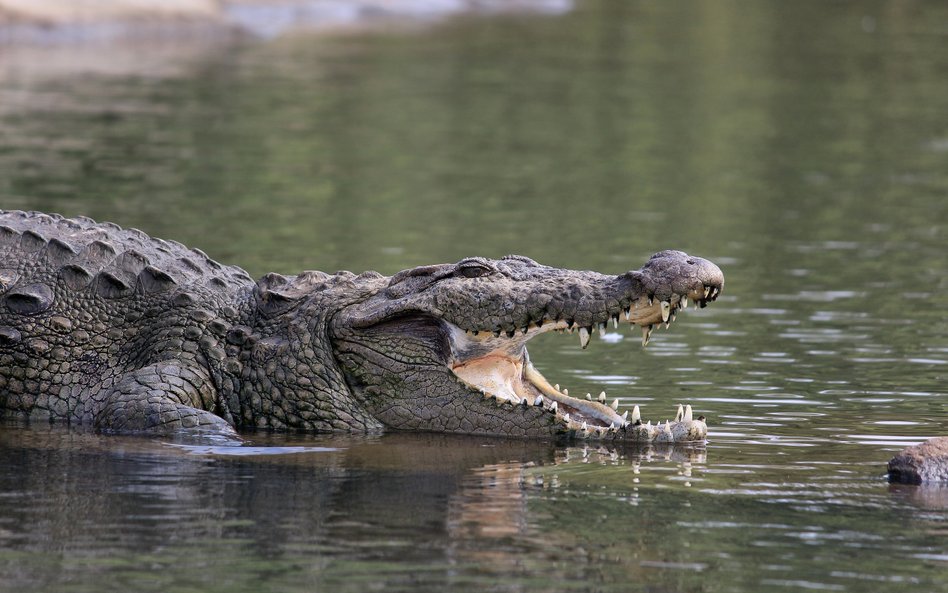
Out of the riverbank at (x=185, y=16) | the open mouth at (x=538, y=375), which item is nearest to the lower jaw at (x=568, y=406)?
the open mouth at (x=538, y=375)

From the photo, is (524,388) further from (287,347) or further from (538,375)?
(287,347)

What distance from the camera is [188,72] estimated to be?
28.7 meters

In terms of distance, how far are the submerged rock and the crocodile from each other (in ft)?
3.67

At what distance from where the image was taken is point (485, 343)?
802cm

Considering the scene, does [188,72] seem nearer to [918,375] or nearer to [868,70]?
[868,70]

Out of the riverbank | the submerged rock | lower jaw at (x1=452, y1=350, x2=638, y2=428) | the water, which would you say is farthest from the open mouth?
the riverbank

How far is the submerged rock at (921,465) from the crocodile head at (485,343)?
3.67 ft

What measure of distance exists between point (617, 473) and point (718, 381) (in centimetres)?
229

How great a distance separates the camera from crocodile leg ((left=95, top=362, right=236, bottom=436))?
7.94 m

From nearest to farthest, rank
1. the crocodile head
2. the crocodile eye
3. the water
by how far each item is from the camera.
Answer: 1. the water
2. the crocodile head
3. the crocodile eye

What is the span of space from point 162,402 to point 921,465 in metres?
3.62

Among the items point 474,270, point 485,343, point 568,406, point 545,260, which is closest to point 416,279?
point 474,270

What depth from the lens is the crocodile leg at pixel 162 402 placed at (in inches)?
313

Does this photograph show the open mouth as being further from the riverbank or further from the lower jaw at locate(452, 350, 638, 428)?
the riverbank
